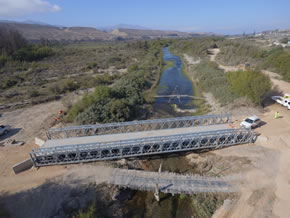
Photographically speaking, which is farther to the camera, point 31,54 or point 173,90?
point 31,54

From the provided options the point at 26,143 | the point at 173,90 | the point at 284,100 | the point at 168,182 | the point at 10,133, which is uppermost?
the point at 284,100

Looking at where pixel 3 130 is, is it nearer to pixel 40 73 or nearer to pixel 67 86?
pixel 67 86

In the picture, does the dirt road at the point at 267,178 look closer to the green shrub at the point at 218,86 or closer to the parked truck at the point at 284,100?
the parked truck at the point at 284,100

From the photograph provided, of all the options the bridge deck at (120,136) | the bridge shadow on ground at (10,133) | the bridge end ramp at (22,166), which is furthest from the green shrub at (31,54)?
the bridge deck at (120,136)

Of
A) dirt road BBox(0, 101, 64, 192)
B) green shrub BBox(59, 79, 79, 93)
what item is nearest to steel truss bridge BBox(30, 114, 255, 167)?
dirt road BBox(0, 101, 64, 192)

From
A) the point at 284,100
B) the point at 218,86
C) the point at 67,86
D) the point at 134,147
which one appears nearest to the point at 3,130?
the point at 67,86

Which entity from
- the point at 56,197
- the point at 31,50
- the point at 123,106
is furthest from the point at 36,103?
the point at 31,50

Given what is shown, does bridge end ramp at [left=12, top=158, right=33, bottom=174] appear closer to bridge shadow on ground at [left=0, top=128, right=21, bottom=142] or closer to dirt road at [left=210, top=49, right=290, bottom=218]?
bridge shadow on ground at [left=0, top=128, right=21, bottom=142]
